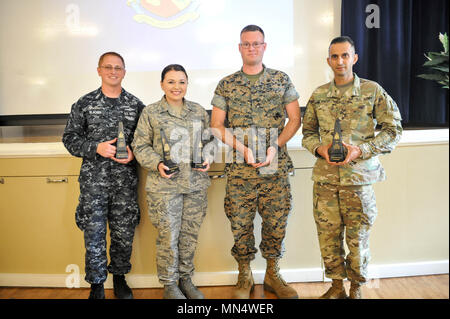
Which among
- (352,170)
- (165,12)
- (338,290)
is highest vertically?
(165,12)

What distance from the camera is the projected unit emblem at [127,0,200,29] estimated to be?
2.91m

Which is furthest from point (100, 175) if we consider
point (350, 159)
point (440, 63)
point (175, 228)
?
point (440, 63)

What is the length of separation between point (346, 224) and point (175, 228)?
3.19ft

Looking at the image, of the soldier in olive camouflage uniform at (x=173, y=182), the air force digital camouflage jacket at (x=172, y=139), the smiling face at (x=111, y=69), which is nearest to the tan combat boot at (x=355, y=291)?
the soldier in olive camouflage uniform at (x=173, y=182)

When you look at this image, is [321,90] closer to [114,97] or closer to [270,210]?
[270,210]

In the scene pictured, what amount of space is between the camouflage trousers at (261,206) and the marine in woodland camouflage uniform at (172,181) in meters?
0.19

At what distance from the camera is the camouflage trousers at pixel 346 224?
6.08ft

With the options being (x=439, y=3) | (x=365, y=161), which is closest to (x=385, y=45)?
(x=439, y=3)

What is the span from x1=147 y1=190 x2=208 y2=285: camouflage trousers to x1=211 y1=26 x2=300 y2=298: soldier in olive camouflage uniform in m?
0.23

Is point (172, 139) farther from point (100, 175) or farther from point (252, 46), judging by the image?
point (252, 46)

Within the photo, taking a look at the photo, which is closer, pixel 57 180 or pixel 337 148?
pixel 337 148

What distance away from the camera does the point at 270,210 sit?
6.70 ft

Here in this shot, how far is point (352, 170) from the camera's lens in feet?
6.01
